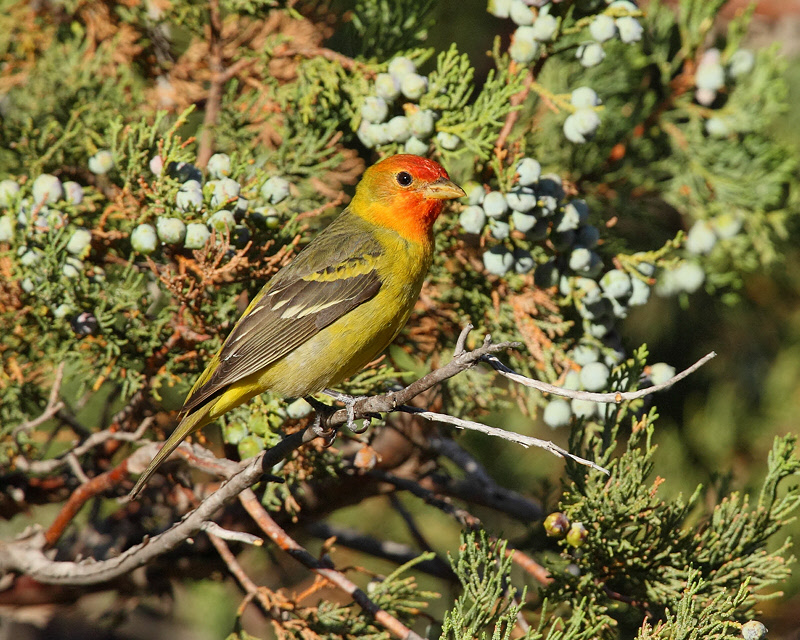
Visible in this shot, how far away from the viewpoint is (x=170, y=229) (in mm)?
2922

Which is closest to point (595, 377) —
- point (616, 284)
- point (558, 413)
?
point (558, 413)

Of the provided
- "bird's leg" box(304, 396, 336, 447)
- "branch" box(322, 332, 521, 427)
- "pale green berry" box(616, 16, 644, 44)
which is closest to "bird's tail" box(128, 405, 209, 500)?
"bird's leg" box(304, 396, 336, 447)

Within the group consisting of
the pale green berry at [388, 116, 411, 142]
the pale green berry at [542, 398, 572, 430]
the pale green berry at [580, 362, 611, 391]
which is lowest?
the pale green berry at [542, 398, 572, 430]

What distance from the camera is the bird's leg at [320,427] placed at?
2.56m

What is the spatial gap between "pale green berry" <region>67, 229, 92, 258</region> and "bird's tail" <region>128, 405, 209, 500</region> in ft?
2.42

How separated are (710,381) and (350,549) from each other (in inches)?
89.2

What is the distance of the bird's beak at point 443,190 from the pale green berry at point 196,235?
96 cm

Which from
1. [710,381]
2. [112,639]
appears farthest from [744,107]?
[112,639]

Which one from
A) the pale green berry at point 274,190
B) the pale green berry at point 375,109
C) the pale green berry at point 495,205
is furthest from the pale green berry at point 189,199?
the pale green berry at point 495,205

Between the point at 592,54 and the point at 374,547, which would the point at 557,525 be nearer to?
the point at 374,547

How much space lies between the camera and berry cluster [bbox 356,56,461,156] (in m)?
3.14

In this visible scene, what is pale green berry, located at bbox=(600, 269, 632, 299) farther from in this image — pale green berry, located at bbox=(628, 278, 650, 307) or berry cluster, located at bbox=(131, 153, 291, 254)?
berry cluster, located at bbox=(131, 153, 291, 254)

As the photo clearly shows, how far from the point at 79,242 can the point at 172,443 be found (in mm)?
838

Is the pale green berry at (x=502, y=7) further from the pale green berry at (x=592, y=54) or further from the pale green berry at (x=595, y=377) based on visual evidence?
the pale green berry at (x=595, y=377)
